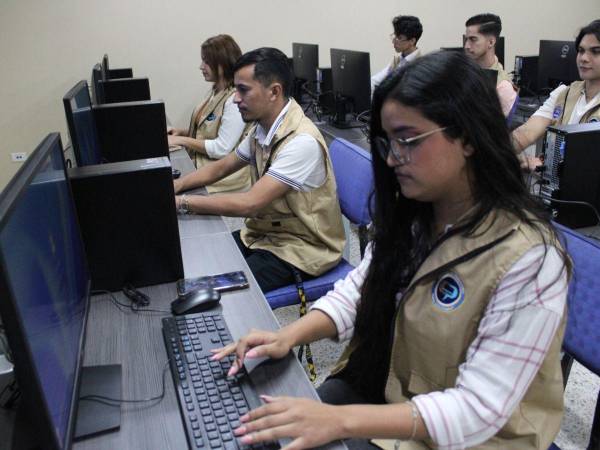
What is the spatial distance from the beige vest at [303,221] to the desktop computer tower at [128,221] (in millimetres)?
547

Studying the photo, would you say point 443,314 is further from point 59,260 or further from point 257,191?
point 257,191

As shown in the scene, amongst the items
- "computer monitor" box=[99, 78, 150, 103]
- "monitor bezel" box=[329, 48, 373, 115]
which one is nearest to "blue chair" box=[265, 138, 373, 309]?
"monitor bezel" box=[329, 48, 373, 115]

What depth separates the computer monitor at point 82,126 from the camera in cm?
162

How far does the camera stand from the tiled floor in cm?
170

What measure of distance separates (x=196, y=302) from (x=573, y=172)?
1.30m

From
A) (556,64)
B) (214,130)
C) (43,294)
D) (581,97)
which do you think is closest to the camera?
(43,294)

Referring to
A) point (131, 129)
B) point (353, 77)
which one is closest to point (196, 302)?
point (131, 129)

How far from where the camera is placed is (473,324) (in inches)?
34.0

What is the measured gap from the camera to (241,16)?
4695 mm

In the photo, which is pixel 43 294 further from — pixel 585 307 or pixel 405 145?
pixel 585 307

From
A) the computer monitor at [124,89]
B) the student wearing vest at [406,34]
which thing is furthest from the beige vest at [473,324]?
the student wearing vest at [406,34]

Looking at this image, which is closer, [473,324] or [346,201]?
[473,324]

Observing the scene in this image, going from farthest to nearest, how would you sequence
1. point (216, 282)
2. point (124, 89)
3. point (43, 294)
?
point (124, 89), point (216, 282), point (43, 294)

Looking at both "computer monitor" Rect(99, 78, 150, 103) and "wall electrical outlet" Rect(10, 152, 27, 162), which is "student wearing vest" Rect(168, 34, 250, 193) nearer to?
"computer monitor" Rect(99, 78, 150, 103)
